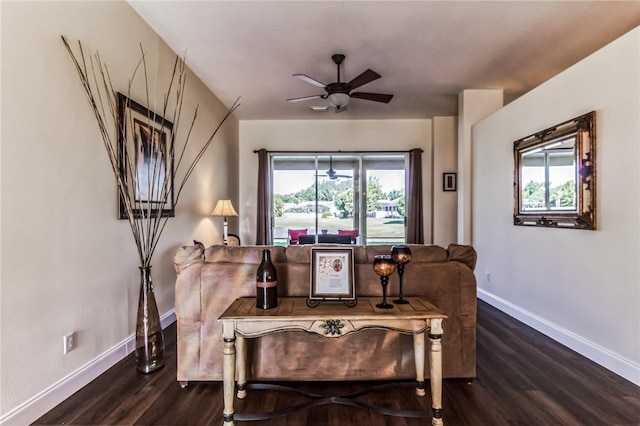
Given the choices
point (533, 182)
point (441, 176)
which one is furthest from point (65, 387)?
point (441, 176)

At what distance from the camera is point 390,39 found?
316 cm

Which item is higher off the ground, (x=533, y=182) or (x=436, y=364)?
(x=533, y=182)

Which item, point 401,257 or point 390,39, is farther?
point 390,39

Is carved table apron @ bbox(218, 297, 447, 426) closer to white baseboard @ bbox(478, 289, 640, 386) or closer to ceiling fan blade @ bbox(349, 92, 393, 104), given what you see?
white baseboard @ bbox(478, 289, 640, 386)

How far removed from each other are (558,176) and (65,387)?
13.8 ft

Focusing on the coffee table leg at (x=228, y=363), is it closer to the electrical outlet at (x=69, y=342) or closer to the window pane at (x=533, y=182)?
the electrical outlet at (x=69, y=342)

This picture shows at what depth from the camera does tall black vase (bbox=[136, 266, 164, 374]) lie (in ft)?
7.57

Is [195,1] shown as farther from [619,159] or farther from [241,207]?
[241,207]

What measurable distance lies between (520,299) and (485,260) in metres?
0.82

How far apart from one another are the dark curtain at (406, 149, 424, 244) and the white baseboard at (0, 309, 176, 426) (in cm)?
467

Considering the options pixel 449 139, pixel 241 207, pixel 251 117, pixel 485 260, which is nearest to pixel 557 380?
pixel 485 260

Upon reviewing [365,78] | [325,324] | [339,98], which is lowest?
[325,324]

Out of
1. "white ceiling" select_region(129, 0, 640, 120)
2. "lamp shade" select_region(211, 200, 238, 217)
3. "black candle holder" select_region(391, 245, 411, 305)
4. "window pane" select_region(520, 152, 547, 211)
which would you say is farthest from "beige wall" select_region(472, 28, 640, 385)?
"lamp shade" select_region(211, 200, 238, 217)

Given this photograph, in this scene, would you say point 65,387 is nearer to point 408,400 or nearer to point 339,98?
point 408,400
